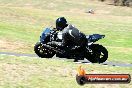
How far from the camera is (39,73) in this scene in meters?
13.7

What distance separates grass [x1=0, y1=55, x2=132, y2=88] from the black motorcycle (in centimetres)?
233

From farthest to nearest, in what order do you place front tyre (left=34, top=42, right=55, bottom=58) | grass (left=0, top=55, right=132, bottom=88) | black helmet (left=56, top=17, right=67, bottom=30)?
front tyre (left=34, top=42, right=55, bottom=58) < black helmet (left=56, top=17, right=67, bottom=30) < grass (left=0, top=55, right=132, bottom=88)

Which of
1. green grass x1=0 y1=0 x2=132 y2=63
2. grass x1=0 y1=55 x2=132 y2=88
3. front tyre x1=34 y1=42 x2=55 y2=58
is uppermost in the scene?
grass x1=0 y1=55 x2=132 y2=88

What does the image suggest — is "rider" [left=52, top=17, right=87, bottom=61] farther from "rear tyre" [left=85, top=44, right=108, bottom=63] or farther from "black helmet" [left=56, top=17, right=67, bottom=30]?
"rear tyre" [left=85, top=44, right=108, bottom=63]

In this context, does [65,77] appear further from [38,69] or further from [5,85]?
[5,85]

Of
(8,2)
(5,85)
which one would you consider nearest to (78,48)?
(5,85)

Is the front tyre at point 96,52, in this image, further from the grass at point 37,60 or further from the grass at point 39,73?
the grass at point 39,73

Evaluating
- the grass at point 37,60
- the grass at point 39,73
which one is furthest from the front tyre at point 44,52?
the grass at point 39,73

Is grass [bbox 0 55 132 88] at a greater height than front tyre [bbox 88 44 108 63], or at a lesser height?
greater

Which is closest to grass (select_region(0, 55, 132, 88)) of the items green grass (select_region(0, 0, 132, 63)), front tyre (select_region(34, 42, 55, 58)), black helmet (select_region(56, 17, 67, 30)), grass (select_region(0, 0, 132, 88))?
grass (select_region(0, 0, 132, 88))

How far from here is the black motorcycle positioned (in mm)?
18484

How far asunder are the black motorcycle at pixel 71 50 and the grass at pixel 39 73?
7.65 feet

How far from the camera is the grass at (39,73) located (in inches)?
489

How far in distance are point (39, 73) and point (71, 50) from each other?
5136mm
